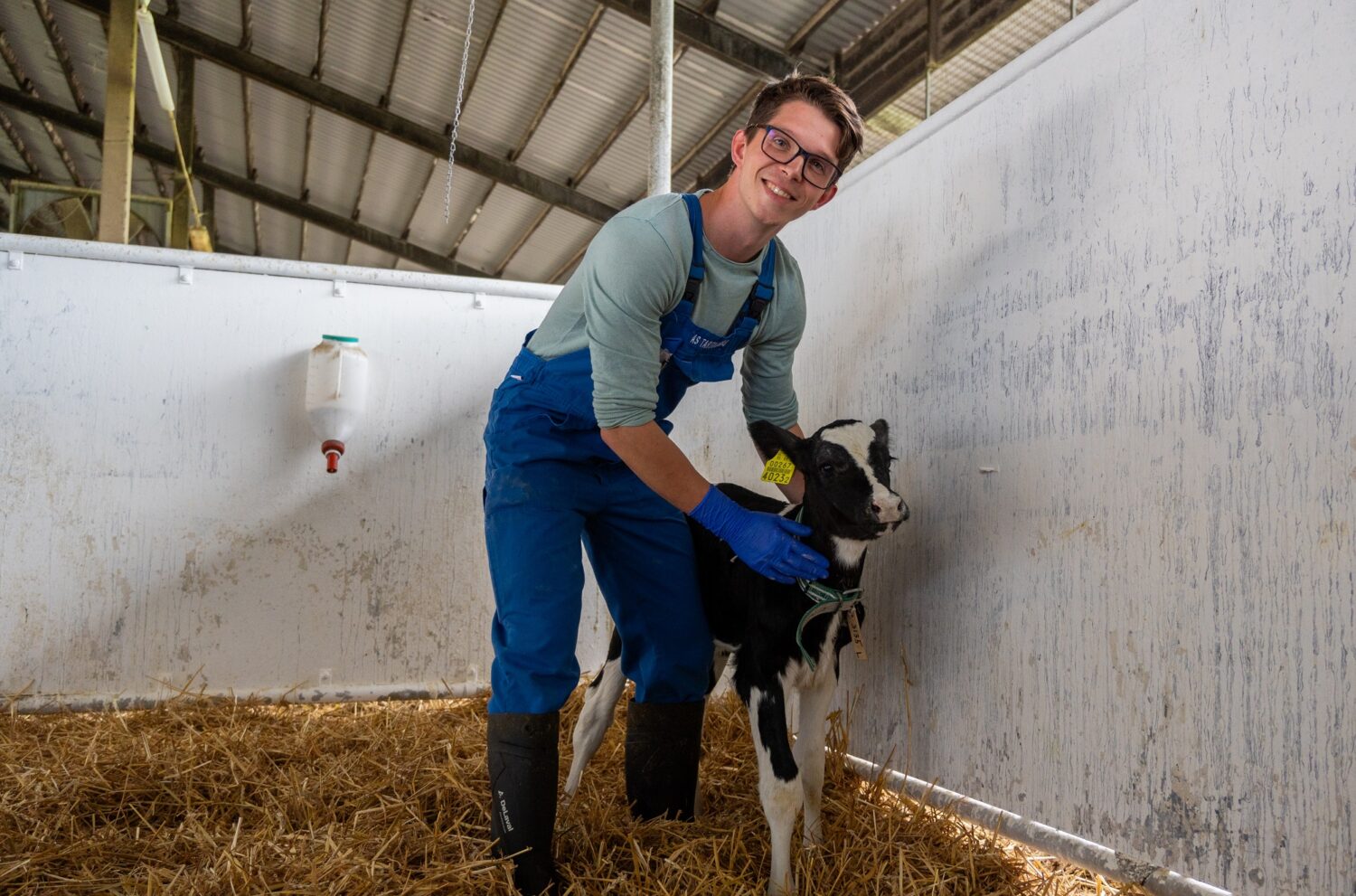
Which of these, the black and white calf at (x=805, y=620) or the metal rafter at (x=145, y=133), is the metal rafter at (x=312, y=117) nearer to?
the metal rafter at (x=145, y=133)

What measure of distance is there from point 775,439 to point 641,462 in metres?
0.50

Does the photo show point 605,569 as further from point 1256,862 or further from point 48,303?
point 48,303

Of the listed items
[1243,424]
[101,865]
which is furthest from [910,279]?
[101,865]

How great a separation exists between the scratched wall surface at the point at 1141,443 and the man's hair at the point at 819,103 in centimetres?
51

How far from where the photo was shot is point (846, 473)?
100 inches

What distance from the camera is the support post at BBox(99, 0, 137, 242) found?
268 inches

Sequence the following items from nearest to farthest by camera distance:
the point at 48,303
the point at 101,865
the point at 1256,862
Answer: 1. the point at 1256,862
2. the point at 101,865
3. the point at 48,303

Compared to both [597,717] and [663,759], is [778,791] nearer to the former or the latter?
[663,759]

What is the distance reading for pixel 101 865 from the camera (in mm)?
2395

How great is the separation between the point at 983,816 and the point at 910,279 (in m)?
1.57

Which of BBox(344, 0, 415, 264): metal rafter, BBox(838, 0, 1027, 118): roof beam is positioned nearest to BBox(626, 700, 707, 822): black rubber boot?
BBox(838, 0, 1027, 118): roof beam

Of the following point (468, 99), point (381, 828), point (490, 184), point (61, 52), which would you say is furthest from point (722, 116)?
point (61, 52)

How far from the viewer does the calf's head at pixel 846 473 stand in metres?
2.42

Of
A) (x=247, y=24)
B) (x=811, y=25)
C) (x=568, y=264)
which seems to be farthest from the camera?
(x=568, y=264)
